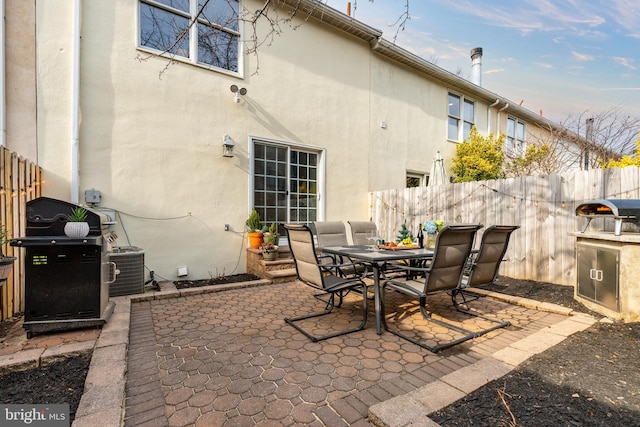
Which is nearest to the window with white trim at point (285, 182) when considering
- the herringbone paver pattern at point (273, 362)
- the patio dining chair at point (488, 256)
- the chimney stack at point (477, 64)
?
the herringbone paver pattern at point (273, 362)

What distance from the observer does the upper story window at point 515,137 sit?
11609 mm

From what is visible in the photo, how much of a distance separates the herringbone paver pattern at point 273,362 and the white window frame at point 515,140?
992cm

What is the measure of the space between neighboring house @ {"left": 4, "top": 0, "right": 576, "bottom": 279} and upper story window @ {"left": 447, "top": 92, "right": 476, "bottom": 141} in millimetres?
2576

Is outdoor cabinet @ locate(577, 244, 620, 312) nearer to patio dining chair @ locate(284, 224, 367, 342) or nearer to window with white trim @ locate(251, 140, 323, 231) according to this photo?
patio dining chair @ locate(284, 224, 367, 342)

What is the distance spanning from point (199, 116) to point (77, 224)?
3.10 metres

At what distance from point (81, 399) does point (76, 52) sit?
15.4 ft

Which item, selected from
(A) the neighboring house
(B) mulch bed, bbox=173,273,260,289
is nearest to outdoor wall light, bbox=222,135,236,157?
Answer: (A) the neighboring house

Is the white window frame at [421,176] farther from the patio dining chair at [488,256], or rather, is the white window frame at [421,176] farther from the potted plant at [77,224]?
the potted plant at [77,224]

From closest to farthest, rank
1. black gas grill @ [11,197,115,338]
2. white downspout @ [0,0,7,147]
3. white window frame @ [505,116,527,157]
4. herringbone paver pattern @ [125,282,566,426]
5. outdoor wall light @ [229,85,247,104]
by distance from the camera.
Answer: herringbone paver pattern @ [125,282,566,426] → black gas grill @ [11,197,115,338] → white downspout @ [0,0,7,147] → outdoor wall light @ [229,85,247,104] → white window frame @ [505,116,527,157]

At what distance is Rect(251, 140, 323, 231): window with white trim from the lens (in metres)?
5.98

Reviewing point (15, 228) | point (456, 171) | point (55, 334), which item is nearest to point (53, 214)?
point (15, 228)

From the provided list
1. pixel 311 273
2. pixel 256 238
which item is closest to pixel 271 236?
pixel 256 238

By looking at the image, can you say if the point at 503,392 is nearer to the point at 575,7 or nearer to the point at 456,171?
the point at 575,7

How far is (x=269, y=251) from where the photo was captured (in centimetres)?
523
